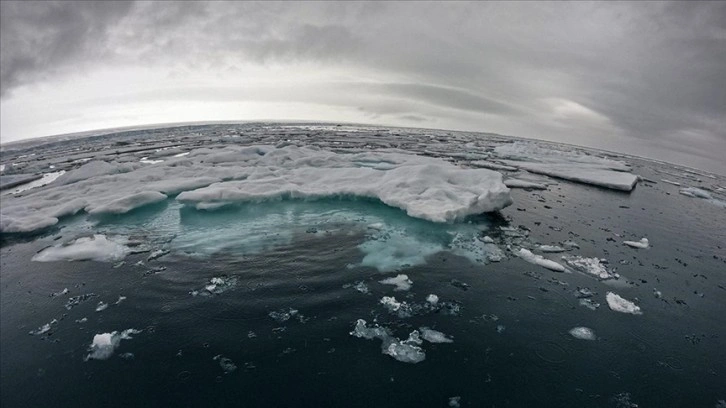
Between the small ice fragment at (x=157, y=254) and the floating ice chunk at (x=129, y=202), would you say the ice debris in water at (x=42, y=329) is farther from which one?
the floating ice chunk at (x=129, y=202)

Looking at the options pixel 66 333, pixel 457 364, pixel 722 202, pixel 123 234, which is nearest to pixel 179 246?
pixel 123 234

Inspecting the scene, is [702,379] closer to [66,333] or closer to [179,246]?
[66,333]

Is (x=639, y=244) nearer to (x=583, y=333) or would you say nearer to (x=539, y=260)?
(x=539, y=260)

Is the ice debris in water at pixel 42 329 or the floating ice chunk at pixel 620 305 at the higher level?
the floating ice chunk at pixel 620 305

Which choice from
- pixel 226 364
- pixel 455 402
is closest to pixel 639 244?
pixel 455 402

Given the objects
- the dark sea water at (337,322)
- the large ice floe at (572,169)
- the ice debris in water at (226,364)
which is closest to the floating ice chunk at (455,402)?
the dark sea water at (337,322)

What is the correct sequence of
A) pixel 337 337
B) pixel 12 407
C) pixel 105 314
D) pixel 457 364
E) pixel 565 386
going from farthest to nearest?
pixel 105 314 < pixel 337 337 < pixel 457 364 < pixel 565 386 < pixel 12 407
